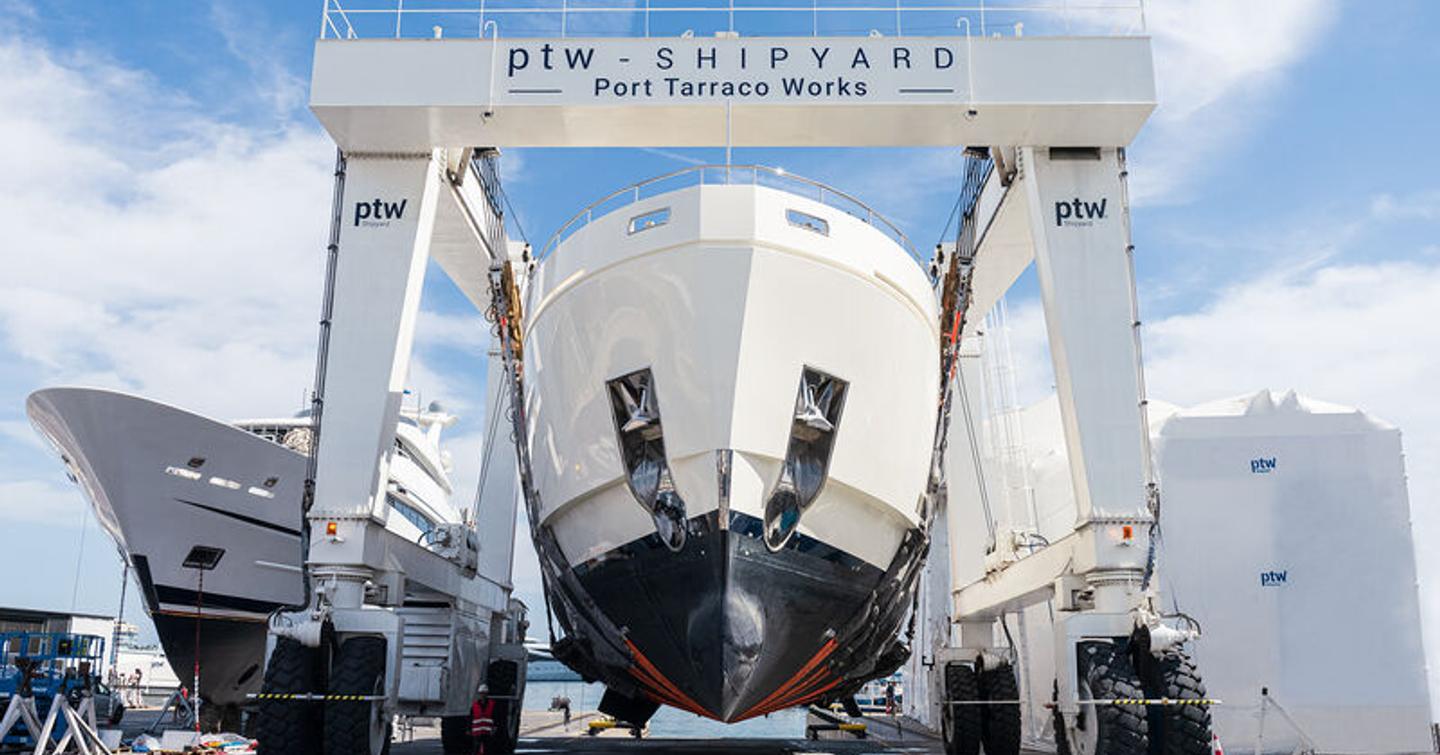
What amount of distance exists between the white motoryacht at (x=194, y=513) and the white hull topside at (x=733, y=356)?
9086 millimetres

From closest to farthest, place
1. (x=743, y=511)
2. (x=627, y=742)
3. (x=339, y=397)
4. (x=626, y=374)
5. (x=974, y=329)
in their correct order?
(x=743, y=511)
(x=626, y=374)
(x=339, y=397)
(x=974, y=329)
(x=627, y=742)

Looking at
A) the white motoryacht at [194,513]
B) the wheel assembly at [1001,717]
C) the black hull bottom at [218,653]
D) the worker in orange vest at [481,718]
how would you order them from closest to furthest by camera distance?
the worker in orange vest at [481,718], the wheel assembly at [1001,717], the white motoryacht at [194,513], the black hull bottom at [218,653]

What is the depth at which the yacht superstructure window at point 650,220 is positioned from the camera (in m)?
8.09

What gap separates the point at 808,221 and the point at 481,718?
5.76m

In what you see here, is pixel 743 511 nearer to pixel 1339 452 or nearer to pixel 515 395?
pixel 515 395

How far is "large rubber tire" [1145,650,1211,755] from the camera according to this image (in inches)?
306

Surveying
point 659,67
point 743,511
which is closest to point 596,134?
point 659,67

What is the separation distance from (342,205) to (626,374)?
3558 millimetres

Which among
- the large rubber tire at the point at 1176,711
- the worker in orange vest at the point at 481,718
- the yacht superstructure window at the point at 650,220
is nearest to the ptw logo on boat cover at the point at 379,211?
the yacht superstructure window at the point at 650,220

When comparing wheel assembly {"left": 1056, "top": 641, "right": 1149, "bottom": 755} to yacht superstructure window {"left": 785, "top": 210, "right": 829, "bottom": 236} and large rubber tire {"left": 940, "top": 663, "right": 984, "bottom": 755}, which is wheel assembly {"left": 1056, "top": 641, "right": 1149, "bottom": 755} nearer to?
large rubber tire {"left": 940, "top": 663, "right": 984, "bottom": 755}

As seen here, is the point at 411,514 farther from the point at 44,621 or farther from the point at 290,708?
the point at 44,621

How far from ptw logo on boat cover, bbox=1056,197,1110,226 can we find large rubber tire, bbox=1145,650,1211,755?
12.2 ft

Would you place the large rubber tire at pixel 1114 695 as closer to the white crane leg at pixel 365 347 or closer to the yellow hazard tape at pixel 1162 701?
the yellow hazard tape at pixel 1162 701

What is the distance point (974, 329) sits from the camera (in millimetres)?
13781
